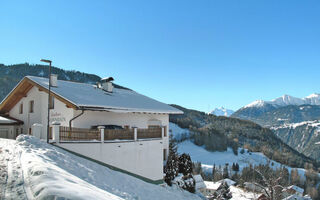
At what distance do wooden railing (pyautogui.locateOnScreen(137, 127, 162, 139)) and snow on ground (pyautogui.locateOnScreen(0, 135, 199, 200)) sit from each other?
15.3ft

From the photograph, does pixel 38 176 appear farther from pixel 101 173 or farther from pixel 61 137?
pixel 61 137

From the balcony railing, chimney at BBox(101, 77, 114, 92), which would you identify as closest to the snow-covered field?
chimney at BBox(101, 77, 114, 92)

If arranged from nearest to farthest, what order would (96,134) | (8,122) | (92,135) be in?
(92,135) < (96,134) < (8,122)

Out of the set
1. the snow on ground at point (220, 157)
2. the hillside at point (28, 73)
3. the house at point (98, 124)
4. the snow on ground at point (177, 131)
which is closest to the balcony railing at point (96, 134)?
the house at point (98, 124)

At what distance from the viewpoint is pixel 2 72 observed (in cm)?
13475

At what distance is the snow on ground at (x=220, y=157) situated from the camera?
130500 mm

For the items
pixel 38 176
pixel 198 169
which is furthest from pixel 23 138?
pixel 198 169

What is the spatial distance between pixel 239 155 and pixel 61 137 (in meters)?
141

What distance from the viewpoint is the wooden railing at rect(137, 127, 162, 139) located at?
16.5 meters

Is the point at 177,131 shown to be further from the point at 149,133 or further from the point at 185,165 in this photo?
the point at 149,133

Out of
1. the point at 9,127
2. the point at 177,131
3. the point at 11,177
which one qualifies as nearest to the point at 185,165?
the point at 9,127

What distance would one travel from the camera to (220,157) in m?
138

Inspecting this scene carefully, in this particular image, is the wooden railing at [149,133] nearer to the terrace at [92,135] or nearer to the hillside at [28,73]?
the terrace at [92,135]

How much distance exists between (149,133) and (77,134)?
556 cm
